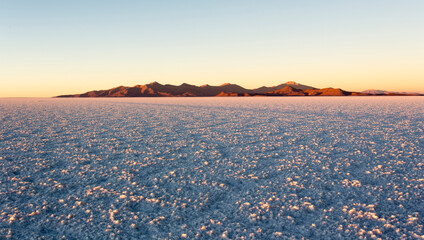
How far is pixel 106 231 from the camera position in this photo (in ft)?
7.20

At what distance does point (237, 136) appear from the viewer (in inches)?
261

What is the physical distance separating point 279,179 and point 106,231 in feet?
6.89

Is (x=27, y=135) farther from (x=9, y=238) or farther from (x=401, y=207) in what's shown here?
(x=401, y=207)

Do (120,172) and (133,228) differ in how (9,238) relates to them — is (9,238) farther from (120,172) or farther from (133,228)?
(120,172)

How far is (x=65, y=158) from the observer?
4500 millimetres

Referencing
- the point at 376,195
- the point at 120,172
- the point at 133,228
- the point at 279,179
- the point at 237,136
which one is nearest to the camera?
the point at 133,228

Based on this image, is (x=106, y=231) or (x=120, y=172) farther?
(x=120, y=172)

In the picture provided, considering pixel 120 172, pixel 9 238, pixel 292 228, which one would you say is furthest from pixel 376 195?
pixel 9 238

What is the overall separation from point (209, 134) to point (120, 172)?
11.4ft

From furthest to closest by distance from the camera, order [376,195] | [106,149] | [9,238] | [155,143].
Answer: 1. [155,143]
2. [106,149]
3. [376,195]
4. [9,238]

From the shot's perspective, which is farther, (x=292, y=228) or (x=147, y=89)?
(x=147, y=89)

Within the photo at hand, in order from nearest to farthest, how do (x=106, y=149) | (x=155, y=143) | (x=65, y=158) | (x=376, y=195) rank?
(x=376, y=195)
(x=65, y=158)
(x=106, y=149)
(x=155, y=143)

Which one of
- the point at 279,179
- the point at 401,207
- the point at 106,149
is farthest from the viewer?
the point at 106,149

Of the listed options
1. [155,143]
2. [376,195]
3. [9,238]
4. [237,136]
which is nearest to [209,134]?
[237,136]
